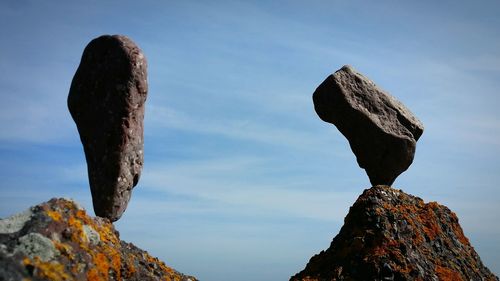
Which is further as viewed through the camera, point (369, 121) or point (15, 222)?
point (369, 121)

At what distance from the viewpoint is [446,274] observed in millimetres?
11125

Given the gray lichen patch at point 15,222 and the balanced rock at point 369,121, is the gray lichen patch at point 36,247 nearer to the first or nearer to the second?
the gray lichen patch at point 15,222

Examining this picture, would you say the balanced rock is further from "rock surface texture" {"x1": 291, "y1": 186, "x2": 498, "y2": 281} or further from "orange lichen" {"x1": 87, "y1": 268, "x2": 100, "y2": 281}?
"orange lichen" {"x1": 87, "y1": 268, "x2": 100, "y2": 281}

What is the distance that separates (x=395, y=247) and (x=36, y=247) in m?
6.99

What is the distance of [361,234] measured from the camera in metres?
11.3

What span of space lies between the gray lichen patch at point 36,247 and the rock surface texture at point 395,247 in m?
5.53

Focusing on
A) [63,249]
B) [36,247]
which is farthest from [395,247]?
[36,247]

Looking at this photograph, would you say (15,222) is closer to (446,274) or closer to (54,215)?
(54,215)

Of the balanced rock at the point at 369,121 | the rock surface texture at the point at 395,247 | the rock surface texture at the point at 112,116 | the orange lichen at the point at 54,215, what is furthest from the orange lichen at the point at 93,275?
the balanced rock at the point at 369,121

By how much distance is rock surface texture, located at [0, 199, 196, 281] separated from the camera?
21.9ft

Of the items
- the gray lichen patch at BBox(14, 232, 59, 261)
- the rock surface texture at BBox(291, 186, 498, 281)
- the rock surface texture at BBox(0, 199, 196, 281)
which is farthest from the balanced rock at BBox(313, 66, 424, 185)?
the gray lichen patch at BBox(14, 232, 59, 261)

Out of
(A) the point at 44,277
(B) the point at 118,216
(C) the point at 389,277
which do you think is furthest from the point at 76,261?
(C) the point at 389,277

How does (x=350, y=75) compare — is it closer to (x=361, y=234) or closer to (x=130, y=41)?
(x=361, y=234)

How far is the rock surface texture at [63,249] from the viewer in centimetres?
667
